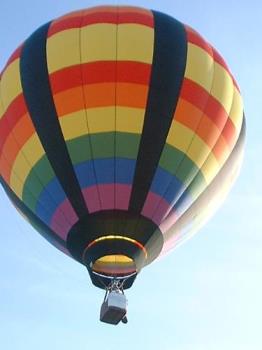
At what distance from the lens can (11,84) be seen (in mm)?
14195

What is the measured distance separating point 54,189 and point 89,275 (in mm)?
1576

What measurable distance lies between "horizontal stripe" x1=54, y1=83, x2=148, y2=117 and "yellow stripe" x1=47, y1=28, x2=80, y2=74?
534 mm

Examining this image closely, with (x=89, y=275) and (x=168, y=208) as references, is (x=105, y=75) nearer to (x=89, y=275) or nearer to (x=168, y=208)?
(x=168, y=208)

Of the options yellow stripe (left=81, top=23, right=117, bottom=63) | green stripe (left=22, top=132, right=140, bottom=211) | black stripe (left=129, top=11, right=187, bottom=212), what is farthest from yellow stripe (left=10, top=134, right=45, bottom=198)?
black stripe (left=129, top=11, right=187, bottom=212)

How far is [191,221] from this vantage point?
14.5 metres

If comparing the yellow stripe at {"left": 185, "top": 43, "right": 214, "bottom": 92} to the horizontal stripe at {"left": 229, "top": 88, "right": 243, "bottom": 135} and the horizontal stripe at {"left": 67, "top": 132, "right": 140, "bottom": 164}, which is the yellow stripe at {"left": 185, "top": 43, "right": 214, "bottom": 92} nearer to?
the horizontal stripe at {"left": 229, "top": 88, "right": 243, "bottom": 135}

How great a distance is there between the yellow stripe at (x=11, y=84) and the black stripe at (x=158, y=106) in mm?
2384

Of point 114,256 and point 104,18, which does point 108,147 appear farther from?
point 104,18

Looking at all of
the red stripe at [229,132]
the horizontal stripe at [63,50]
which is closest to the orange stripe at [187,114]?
the red stripe at [229,132]

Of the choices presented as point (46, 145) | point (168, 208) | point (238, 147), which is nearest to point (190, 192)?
point (168, 208)

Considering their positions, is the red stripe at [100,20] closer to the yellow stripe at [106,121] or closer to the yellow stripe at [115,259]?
the yellow stripe at [106,121]

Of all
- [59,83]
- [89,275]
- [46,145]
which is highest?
[59,83]

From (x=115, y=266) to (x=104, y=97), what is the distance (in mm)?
2817

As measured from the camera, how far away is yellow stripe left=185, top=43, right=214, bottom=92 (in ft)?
45.4
